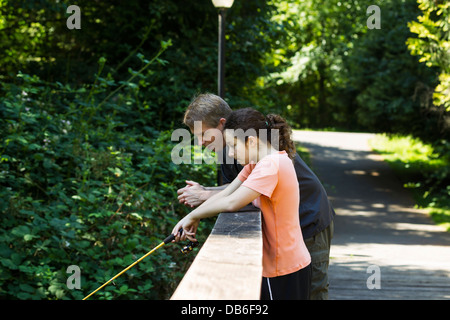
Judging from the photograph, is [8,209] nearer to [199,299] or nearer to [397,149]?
[199,299]

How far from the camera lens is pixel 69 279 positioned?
432 centimetres

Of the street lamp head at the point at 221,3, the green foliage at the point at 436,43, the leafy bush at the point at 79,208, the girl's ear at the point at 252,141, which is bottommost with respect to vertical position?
the leafy bush at the point at 79,208

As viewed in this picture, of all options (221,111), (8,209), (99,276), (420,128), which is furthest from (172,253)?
(420,128)

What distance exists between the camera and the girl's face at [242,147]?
2.59 metres

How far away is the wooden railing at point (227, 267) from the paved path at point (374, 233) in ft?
12.4

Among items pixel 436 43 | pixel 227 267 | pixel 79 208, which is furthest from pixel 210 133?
pixel 436 43

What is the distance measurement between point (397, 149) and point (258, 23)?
552 inches

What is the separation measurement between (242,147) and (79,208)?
272 cm

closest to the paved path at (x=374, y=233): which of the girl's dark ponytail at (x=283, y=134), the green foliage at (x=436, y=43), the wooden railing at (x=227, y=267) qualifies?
the green foliage at (x=436, y=43)

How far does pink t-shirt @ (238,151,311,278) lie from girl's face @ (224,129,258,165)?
124mm

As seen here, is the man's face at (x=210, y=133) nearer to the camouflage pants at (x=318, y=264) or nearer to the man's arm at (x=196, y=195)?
the man's arm at (x=196, y=195)

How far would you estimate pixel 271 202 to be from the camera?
2.55m

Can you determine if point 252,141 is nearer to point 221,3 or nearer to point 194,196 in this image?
point 194,196

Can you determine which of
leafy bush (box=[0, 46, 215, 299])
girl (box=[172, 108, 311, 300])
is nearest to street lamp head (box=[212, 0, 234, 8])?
leafy bush (box=[0, 46, 215, 299])
